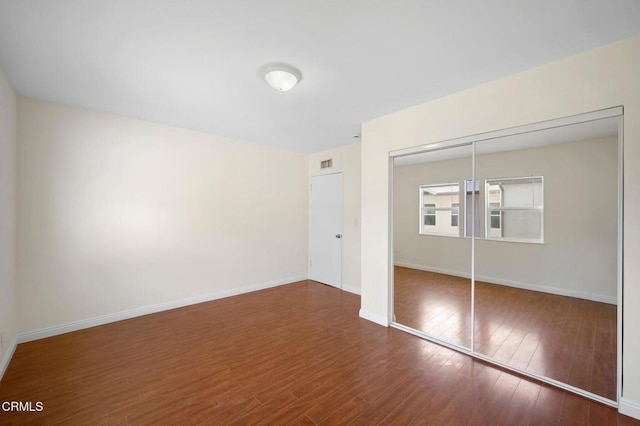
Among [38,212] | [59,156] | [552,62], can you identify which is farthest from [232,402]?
[552,62]

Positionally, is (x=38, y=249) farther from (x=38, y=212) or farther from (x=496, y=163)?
(x=496, y=163)

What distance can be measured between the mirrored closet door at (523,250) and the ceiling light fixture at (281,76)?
1.65m

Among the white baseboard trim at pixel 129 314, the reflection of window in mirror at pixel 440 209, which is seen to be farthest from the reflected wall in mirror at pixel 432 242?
the white baseboard trim at pixel 129 314

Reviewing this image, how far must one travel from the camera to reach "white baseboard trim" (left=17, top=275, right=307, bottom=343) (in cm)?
276

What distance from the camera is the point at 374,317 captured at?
10.7ft

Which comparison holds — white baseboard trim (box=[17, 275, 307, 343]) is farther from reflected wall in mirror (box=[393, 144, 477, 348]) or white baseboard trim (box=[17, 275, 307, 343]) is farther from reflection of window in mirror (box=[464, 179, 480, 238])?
→ reflection of window in mirror (box=[464, 179, 480, 238])

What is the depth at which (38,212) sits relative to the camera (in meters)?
2.78

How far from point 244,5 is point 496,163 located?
332 cm

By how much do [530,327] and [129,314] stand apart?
16.9ft

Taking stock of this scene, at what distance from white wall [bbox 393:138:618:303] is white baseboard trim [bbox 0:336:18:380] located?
13.8 ft

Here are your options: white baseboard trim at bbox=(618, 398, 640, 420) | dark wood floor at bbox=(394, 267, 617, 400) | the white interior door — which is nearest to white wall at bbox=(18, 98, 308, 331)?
the white interior door

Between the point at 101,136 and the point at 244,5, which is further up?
the point at 244,5

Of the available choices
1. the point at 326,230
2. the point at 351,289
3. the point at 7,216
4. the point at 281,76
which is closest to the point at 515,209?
the point at 351,289

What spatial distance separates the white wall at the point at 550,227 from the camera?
7.38ft
